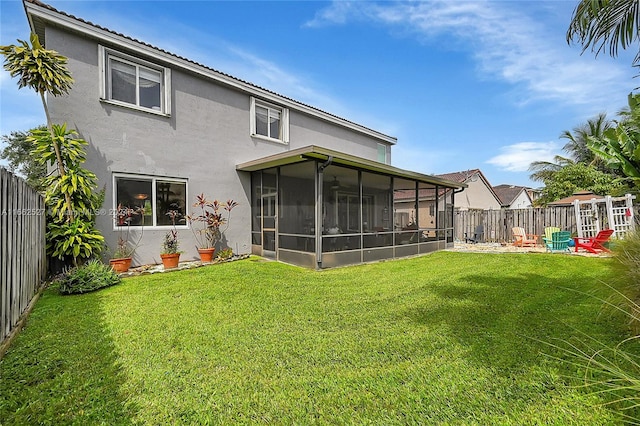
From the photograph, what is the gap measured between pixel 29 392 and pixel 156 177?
6.72 metres

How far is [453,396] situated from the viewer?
93.3 inches

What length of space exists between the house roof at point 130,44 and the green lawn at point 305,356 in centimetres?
637

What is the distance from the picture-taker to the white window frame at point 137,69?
7.34 metres

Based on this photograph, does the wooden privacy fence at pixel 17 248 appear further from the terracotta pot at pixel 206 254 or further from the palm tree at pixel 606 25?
the palm tree at pixel 606 25

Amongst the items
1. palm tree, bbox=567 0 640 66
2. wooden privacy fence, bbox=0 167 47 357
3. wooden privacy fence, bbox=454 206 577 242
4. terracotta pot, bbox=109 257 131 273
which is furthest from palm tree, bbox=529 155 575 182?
wooden privacy fence, bbox=0 167 47 357

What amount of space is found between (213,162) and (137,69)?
10.5 ft

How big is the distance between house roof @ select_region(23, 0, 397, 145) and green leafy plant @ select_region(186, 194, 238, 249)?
406 cm

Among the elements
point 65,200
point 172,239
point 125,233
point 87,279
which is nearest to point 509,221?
point 172,239

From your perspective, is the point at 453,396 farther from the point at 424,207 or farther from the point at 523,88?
the point at 523,88

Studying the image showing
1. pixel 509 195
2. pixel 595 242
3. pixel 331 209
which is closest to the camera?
pixel 331 209

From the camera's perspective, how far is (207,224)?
9.16m

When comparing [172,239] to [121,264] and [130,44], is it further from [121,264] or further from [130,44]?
[130,44]

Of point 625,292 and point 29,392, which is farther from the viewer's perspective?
point 625,292

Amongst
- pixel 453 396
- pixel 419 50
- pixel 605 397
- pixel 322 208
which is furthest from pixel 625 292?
pixel 419 50
